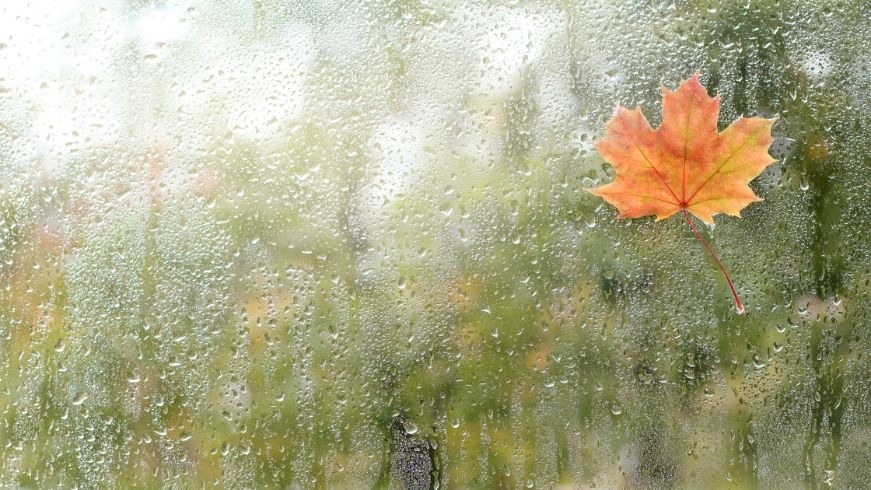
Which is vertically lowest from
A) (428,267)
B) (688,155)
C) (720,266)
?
(428,267)

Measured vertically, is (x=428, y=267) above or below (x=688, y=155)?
below

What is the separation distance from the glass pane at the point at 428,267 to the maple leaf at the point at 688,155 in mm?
104

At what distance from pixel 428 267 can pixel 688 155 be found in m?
0.46

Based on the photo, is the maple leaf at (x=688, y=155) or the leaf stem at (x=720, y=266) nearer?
the maple leaf at (x=688, y=155)

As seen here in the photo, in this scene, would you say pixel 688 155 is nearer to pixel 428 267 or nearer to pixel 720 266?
pixel 720 266

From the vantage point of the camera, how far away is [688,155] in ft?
2.69

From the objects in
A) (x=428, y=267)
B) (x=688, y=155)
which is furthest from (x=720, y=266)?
(x=428, y=267)

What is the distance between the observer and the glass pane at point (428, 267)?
949mm

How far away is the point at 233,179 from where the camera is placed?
0.95m

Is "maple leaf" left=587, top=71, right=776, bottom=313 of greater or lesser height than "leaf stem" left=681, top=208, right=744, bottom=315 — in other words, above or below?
above

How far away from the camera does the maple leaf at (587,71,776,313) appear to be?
32.2 inches

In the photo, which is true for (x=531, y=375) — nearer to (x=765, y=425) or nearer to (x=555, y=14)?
(x=765, y=425)

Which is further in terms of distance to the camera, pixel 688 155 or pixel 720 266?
pixel 720 266

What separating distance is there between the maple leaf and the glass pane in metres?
0.10
